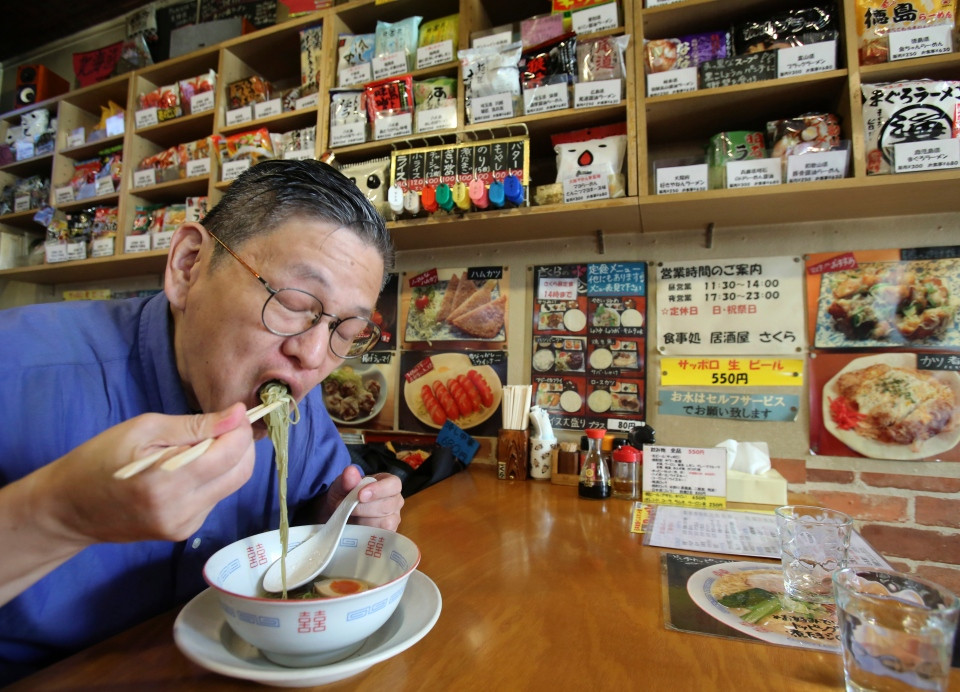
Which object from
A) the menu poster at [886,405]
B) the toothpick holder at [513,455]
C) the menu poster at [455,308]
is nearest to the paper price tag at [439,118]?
the menu poster at [455,308]

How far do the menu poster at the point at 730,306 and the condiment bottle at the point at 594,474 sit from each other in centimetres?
52

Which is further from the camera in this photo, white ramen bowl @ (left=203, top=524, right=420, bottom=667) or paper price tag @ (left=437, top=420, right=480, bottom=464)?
paper price tag @ (left=437, top=420, right=480, bottom=464)

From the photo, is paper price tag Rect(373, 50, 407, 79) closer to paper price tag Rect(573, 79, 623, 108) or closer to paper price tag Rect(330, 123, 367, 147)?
paper price tag Rect(330, 123, 367, 147)

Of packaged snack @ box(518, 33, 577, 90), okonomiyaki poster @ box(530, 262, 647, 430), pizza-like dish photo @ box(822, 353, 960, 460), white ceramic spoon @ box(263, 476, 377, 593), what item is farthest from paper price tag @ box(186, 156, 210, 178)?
pizza-like dish photo @ box(822, 353, 960, 460)

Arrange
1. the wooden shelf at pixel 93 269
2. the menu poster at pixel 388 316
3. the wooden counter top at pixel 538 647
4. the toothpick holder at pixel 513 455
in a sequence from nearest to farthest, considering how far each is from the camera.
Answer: the wooden counter top at pixel 538 647, the toothpick holder at pixel 513 455, the menu poster at pixel 388 316, the wooden shelf at pixel 93 269

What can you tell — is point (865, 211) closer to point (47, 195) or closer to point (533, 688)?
point (533, 688)

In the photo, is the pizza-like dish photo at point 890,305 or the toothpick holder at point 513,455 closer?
the pizza-like dish photo at point 890,305

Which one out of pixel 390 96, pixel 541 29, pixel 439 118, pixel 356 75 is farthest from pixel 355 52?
pixel 541 29

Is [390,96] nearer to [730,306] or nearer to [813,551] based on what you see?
[730,306]

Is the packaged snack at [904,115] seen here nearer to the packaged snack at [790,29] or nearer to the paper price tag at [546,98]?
the packaged snack at [790,29]

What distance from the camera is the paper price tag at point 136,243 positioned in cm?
238

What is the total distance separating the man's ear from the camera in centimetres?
91

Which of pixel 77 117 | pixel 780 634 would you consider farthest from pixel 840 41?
pixel 77 117

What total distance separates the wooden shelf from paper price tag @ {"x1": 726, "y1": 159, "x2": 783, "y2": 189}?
2396 mm
